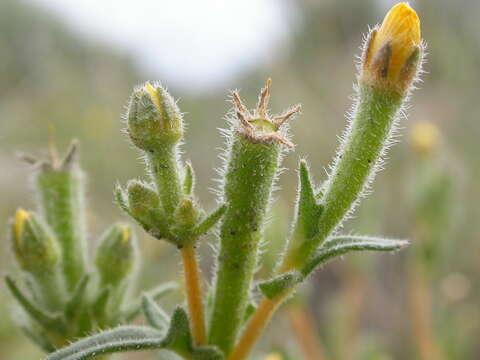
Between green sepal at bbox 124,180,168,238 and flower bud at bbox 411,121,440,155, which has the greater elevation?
flower bud at bbox 411,121,440,155

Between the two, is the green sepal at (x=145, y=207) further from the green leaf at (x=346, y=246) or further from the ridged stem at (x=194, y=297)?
the green leaf at (x=346, y=246)

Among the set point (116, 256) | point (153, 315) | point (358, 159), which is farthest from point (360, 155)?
point (116, 256)

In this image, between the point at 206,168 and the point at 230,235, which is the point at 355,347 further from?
the point at 206,168

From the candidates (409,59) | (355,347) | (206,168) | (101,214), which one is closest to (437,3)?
(206,168)

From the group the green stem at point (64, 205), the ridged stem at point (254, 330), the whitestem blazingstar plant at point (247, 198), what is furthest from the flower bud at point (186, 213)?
the green stem at point (64, 205)

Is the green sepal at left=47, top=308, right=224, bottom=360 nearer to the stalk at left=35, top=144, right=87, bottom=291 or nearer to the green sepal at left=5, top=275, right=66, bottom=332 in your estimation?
the green sepal at left=5, top=275, right=66, bottom=332

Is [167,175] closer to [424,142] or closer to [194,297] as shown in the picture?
[194,297]

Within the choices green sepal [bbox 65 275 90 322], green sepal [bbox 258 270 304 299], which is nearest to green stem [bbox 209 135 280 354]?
green sepal [bbox 258 270 304 299]
